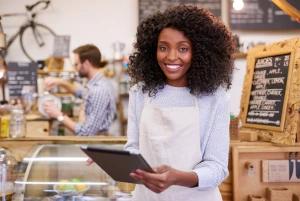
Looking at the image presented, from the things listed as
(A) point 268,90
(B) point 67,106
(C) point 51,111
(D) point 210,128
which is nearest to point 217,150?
(D) point 210,128

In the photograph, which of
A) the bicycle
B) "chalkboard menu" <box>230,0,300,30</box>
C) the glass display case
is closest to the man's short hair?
the bicycle

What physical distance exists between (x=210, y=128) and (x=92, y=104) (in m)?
2.39

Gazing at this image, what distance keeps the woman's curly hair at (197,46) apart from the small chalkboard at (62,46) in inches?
113

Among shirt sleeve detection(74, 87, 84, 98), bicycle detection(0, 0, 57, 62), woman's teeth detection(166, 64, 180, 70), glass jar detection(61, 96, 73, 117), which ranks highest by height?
bicycle detection(0, 0, 57, 62)

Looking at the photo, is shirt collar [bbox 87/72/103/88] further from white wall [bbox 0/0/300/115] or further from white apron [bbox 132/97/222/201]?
white apron [bbox 132/97/222/201]

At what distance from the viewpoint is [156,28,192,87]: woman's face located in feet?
4.59

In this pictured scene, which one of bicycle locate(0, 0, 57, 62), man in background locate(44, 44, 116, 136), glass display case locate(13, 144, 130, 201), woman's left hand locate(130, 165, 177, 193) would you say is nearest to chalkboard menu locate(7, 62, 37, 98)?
man in background locate(44, 44, 116, 136)

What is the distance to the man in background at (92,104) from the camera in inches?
139

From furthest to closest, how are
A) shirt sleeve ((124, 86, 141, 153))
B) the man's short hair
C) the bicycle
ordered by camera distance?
the bicycle, the man's short hair, shirt sleeve ((124, 86, 141, 153))

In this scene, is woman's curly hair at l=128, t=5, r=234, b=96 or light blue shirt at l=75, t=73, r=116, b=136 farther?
light blue shirt at l=75, t=73, r=116, b=136

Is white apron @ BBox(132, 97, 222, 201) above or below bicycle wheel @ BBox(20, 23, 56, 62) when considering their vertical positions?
below

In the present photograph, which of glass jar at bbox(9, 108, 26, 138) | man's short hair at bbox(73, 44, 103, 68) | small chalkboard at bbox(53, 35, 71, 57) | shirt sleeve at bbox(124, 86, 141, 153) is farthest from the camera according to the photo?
small chalkboard at bbox(53, 35, 71, 57)

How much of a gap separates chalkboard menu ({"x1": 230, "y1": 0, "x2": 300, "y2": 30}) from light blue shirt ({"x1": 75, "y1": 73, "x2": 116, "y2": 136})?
242 centimetres

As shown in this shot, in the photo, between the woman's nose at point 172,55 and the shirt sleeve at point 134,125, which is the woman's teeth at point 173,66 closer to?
the woman's nose at point 172,55
